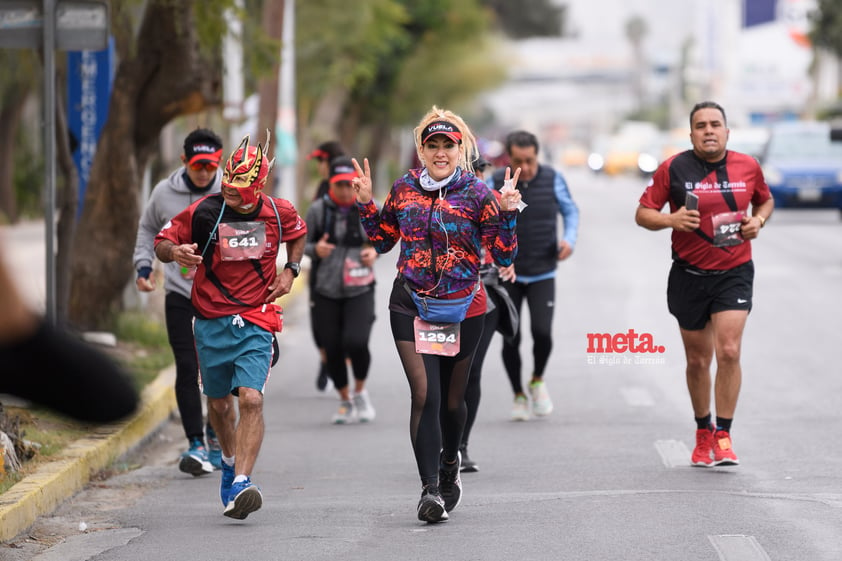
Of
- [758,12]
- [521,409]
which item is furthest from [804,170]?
[758,12]

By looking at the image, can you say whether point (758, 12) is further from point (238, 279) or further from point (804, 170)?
point (238, 279)

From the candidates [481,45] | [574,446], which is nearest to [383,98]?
[481,45]

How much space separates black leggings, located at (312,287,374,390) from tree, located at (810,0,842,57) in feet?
133

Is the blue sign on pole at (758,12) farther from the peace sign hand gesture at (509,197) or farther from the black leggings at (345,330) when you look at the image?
the peace sign hand gesture at (509,197)

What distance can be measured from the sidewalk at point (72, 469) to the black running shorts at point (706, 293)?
3094 mm

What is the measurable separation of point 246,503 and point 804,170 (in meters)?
24.3

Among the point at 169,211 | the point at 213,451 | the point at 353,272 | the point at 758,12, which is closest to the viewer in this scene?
the point at 169,211

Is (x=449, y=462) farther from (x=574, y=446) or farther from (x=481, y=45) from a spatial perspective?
(x=481, y=45)

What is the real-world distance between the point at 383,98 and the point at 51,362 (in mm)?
40958

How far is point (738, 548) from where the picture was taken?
6.75 meters

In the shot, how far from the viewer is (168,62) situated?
13.0 meters

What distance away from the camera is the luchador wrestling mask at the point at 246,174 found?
7738mm

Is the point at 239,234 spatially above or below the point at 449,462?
above

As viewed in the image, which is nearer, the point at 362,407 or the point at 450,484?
the point at 450,484
